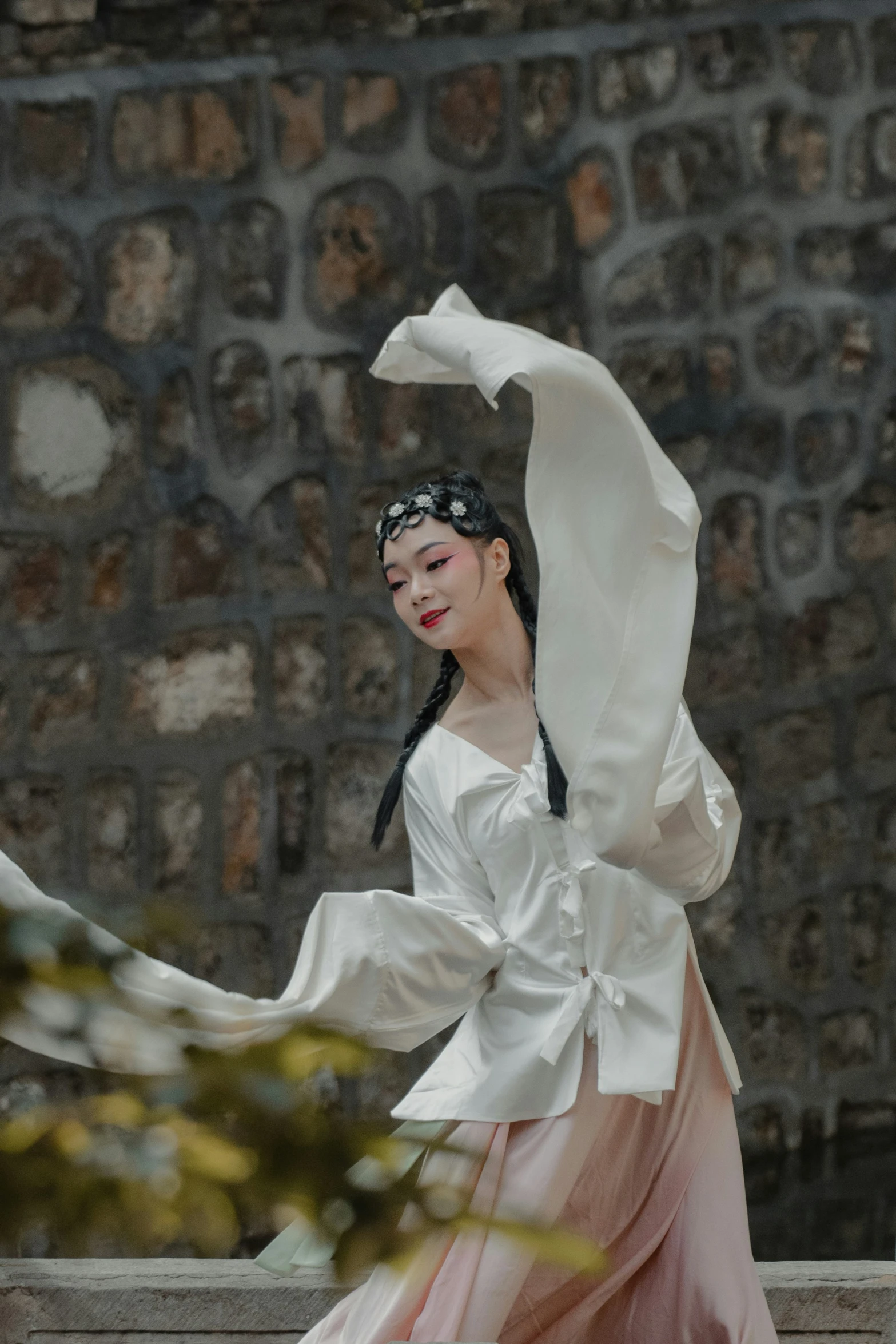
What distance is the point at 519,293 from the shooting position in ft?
10.9

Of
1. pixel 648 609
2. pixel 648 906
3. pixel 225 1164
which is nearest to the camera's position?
pixel 225 1164

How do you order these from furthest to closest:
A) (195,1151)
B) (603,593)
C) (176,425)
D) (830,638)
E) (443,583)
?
(830,638), (176,425), (443,583), (603,593), (195,1151)

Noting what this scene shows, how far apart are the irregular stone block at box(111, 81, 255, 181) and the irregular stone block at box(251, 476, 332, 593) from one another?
2.20 ft

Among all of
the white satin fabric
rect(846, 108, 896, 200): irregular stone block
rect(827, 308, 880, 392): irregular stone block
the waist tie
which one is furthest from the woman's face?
rect(846, 108, 896, 200): irregular stone block

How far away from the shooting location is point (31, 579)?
3193 millimetres

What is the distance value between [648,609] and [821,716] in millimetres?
2049

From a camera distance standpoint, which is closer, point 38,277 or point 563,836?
point 563,836

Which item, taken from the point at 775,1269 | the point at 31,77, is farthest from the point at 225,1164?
the point at 31,77

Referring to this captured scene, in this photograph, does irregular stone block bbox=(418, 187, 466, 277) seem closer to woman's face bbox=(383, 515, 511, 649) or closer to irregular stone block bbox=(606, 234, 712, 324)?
irregular stone block bbox=(606, 234, 712, 324)

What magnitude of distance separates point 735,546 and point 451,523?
1.73 meters

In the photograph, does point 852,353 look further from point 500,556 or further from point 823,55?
point 500,556

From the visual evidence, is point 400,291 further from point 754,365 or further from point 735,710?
point 735,710

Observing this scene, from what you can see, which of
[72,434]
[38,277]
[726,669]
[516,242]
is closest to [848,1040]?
[726,669]

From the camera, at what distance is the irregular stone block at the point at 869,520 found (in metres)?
3.52
